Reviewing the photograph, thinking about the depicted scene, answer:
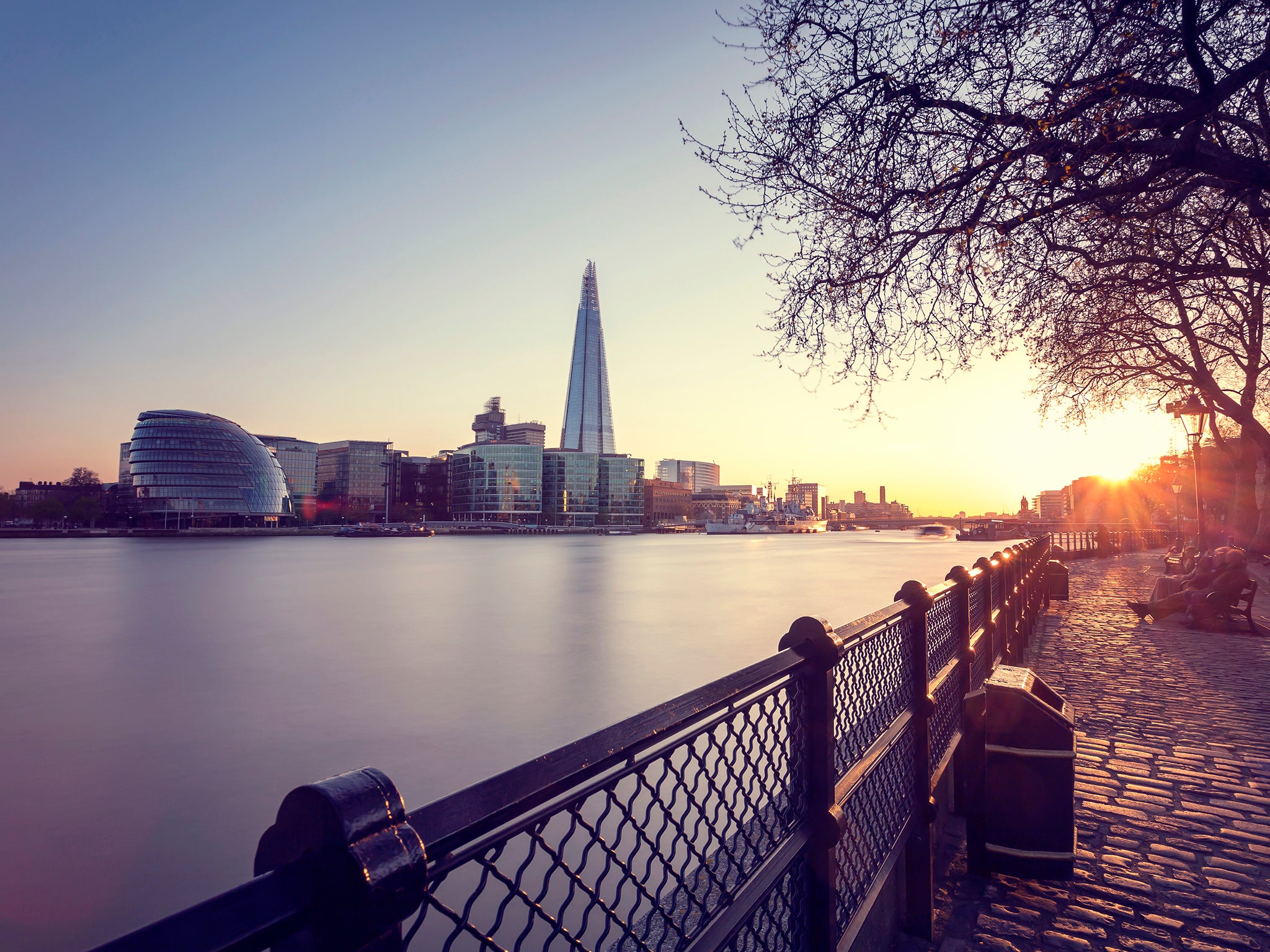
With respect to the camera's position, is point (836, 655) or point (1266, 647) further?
point (1266, 647)

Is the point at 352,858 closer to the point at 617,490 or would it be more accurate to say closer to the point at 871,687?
the point at 871,687

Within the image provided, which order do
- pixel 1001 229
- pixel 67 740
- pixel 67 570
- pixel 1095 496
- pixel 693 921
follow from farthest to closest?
pixel 1095 496, pixel 67 570, pixel 67 740, pixel 1001 229, pixel 693 921

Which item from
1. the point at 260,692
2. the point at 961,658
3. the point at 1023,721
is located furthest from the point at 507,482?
the point at 1023,721

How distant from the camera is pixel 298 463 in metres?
191

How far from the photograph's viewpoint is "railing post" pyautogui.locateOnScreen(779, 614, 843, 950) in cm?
258

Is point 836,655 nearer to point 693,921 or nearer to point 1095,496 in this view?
point 693,921

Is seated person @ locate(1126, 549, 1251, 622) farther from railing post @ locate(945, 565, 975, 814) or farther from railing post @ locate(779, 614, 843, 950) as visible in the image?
railing post @ locate(779, 614, 843, 950)

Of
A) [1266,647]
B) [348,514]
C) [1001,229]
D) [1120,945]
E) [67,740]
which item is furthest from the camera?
[348,514]

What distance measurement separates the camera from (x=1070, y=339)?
619 inches

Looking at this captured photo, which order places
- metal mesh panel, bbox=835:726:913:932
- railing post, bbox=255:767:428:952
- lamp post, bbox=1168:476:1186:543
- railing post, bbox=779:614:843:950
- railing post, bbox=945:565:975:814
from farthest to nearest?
lamp post, bbox=1168:476:1186:543 → railing post, bbox=945:565:975:814 → metal mesh panel, bbox=835:726:913:932 → railing post, bbox=779:614:843:950 → railing post, bbox=255:767:428:952

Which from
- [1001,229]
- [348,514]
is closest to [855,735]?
[1001,229]

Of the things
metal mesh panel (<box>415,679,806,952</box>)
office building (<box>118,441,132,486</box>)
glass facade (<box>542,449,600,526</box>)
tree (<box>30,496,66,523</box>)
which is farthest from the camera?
glass facade (<box>542,449,600,526</box>)

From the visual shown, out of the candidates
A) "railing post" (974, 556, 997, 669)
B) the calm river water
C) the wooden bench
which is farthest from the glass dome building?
"railing post" (974, 556, 997, 669)

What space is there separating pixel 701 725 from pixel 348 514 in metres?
183
